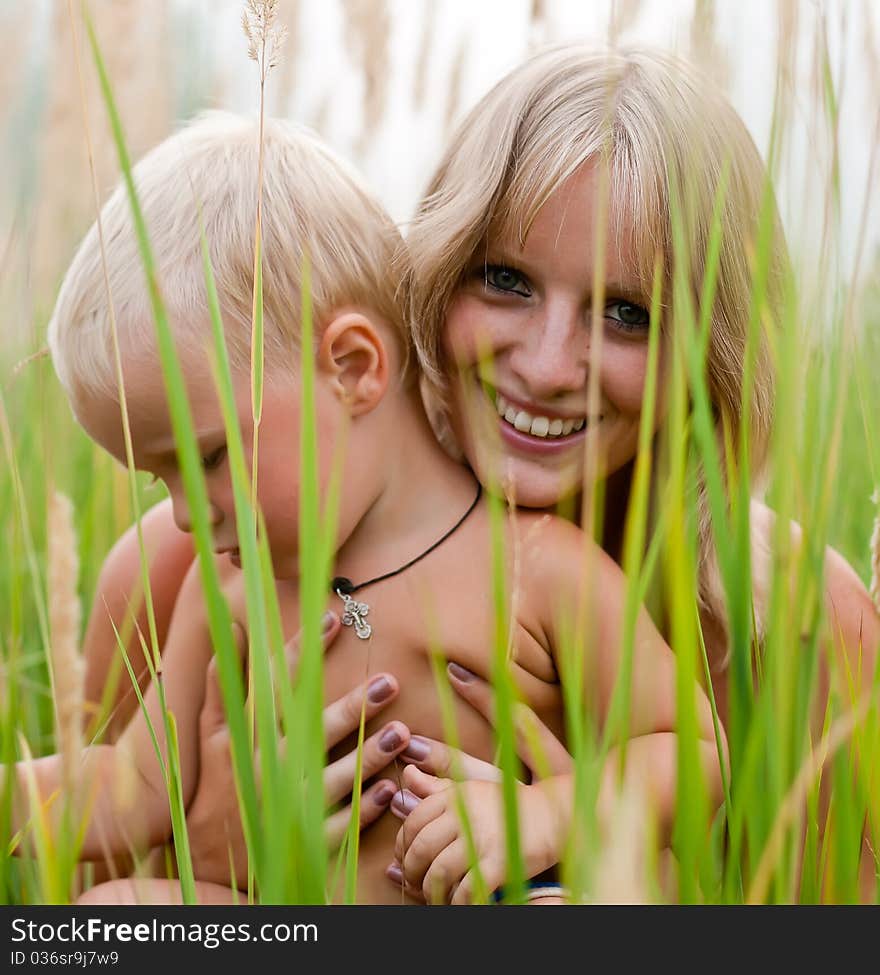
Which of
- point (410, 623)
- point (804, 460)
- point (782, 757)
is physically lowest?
point (410, 623)

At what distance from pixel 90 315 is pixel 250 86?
31 centimetres

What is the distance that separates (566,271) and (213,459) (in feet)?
1.08

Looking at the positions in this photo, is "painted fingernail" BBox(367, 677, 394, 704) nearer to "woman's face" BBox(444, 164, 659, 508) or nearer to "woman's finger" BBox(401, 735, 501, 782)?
"woman's finger" BBox(401, 735, 501, 782)

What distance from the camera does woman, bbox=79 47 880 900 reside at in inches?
33.3

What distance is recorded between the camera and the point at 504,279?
0.92 meters

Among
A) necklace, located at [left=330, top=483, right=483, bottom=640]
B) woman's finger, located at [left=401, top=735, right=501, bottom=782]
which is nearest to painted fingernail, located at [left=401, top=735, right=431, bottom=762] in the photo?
woman's finger, located at [left=401, top=735, right=501, bottom=782]

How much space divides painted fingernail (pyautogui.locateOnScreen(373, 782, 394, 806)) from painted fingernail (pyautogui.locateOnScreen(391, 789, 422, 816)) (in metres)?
0.01

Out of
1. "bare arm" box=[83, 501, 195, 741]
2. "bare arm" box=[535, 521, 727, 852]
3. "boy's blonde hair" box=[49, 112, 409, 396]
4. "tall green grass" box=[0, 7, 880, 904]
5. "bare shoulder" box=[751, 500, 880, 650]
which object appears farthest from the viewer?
"bare arm" box=[83, 501, 195, 741]

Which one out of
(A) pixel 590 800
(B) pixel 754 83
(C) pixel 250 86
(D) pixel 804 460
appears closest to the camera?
(A) pixel 590 800

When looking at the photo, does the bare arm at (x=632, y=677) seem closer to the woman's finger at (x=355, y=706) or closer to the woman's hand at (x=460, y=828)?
the woman's hand at (x=460, y=828)

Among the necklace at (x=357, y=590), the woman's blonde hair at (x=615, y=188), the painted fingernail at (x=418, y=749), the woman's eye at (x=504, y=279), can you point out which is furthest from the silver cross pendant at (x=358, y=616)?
the woman's eye at (x=504, y=279)

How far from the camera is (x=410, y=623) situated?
0.93 m

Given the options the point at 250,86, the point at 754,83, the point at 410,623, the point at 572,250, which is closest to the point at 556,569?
the point at 410,623
